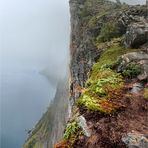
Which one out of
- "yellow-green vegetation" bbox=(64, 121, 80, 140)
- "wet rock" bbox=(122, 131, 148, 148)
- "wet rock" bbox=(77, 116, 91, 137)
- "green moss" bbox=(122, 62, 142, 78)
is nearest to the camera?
"wet rock" bbox=(122, 131, 148, 148)

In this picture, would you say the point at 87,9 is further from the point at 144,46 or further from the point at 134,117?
the point at 134,117

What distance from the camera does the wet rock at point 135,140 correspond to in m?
14.6

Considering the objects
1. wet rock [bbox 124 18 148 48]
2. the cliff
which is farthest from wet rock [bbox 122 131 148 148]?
wet rock [bbox 124 18 148 48]

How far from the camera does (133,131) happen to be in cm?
1559

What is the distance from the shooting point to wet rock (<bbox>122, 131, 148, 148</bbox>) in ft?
48.0

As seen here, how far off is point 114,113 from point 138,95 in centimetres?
234

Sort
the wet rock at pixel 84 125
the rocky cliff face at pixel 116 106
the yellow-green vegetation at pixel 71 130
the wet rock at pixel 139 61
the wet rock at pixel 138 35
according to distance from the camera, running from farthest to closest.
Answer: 1. the wet rock at pixel 138 35
2. the wet rock at pixel 139 61
3. the yellow-green vegetation at pixel 71 130
4. the wet rock at pixel 84 125
5. the rocky cliff face at pixel 116 106

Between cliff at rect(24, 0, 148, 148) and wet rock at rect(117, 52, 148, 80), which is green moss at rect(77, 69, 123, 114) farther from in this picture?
wet rock at rect(117, 52, 148, 80)

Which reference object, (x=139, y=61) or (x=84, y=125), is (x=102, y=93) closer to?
(x=84, y=125)

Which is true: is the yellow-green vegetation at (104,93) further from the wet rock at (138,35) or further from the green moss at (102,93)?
the wet rock at (138,35)

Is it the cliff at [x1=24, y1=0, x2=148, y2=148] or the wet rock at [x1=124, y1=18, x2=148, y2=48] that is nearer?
the cliff at [x1=24, y1=0, x2=148, y2=148]

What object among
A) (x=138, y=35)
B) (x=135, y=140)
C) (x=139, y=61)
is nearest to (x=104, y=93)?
(x=135, y=140)

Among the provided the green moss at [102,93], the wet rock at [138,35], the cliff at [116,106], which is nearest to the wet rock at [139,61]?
the cliff at [116,106]

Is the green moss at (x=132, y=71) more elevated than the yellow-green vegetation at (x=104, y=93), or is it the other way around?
the green moss at (x=132, y=71)
